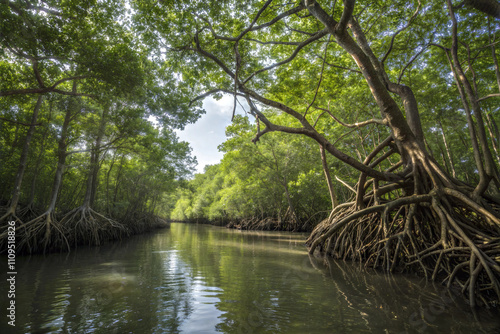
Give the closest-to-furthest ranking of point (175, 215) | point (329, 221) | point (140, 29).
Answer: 1. point (140, 29)
2. point (329, 221)
3. point (175, 215)

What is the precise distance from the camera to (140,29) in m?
6.64

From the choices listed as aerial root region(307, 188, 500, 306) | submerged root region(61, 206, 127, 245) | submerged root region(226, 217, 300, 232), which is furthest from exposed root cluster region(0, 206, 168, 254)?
submerged root region(226, 217, 300, 232)

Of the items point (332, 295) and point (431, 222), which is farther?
point (431, 222)

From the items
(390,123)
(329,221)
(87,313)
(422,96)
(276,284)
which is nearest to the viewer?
(87,313)

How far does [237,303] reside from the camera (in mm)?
3240

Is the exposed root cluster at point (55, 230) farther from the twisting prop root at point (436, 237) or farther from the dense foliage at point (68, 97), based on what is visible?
the twisting prop root at point (436, 237)

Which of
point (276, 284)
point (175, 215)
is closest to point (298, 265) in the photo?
point (276, 284)

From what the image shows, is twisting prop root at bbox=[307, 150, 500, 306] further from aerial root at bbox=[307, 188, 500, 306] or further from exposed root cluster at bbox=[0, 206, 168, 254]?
exposed root cluster at bbox=[0, 206, 168, 254]

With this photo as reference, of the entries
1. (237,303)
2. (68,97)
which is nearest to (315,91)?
(237,303)

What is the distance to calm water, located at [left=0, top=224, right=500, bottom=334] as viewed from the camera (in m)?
2.51

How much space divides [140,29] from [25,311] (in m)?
6.90

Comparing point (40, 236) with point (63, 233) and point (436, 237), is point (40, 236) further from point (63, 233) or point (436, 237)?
point (436, 237)

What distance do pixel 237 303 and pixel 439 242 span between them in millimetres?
4099

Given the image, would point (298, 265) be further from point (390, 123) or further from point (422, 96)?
point (422, 96)
